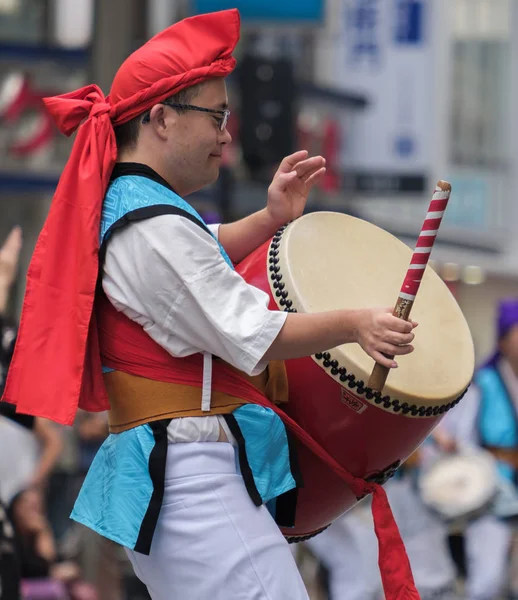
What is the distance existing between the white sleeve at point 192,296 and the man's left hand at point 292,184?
1.78 ft

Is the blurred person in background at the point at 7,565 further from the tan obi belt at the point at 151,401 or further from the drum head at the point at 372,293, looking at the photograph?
the drum head at the point at 372,293

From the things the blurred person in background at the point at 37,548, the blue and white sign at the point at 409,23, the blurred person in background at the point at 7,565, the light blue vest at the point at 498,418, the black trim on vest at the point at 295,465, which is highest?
the blue and white sign at the point at 409,23

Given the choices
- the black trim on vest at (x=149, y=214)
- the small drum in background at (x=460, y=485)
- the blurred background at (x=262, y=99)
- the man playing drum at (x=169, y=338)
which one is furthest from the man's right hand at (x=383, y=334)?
the small drum in background at (x=460, y=485)

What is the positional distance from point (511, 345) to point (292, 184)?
4377mm

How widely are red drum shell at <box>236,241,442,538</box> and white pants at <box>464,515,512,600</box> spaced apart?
4211 millimetres

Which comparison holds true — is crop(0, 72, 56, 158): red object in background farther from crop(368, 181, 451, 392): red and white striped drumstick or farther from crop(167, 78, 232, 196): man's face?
crop(368, 181, 451, 392): red and white striped drumstick

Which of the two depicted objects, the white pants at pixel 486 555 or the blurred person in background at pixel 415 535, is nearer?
the blurred person in background at pixel 415 535

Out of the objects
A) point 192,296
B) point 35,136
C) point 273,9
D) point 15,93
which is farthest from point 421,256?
point 273,9

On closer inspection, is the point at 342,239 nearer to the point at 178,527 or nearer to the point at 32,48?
the point at 178,527

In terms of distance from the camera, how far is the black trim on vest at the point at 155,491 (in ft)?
8.60

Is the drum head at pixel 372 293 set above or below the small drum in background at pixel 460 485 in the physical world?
above

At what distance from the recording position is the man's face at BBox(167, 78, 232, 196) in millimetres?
2729

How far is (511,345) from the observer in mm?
7266

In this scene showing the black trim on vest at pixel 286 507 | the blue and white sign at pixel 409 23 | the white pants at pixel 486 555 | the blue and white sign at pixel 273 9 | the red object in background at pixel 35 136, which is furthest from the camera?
the blue and white sign at pixel 409 23
